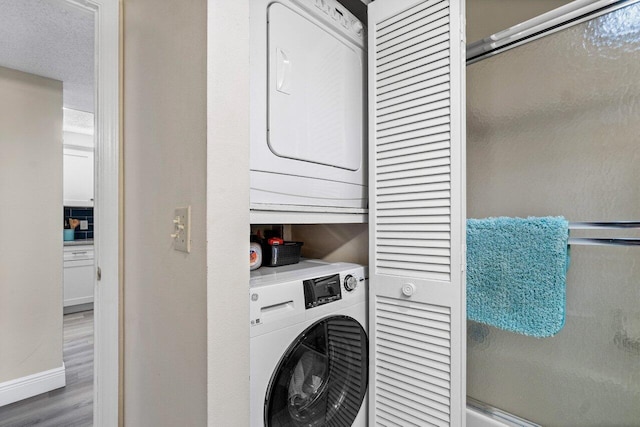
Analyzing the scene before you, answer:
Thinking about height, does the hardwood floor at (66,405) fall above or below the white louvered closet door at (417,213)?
below

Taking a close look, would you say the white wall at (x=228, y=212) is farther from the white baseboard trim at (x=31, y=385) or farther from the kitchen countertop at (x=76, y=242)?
the kitchen countertop at (x=76, y=242)

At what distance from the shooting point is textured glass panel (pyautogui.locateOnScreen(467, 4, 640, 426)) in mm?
943

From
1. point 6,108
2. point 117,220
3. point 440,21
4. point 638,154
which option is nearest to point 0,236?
point 6,108

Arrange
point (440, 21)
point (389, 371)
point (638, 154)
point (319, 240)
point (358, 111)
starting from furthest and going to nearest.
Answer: point (319, 240) < point (358, 111) < point (389, 371) < point (440, 21) < point (638, 154)

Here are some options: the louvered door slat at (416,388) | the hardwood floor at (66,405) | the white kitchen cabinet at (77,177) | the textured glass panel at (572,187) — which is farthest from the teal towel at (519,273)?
the white kitchen cabinet at (77,177)

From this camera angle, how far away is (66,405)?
83.0 inches

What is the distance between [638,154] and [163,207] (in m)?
1.41

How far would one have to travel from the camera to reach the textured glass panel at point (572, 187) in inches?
37.1

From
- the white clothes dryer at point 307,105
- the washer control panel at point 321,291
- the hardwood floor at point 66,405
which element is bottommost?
the hardwood floor at point 66,405

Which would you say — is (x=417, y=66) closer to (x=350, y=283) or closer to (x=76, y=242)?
(x=350, y=283)

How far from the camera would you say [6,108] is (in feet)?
7.25

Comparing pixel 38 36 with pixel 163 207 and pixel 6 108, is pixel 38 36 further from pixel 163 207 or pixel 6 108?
pixel 163 207

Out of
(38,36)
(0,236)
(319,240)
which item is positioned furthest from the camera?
(0,236)

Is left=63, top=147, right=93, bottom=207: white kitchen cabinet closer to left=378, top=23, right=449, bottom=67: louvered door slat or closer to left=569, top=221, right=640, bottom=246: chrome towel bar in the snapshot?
left=378, top=23, right=449, bottom=67: louvered door slat
